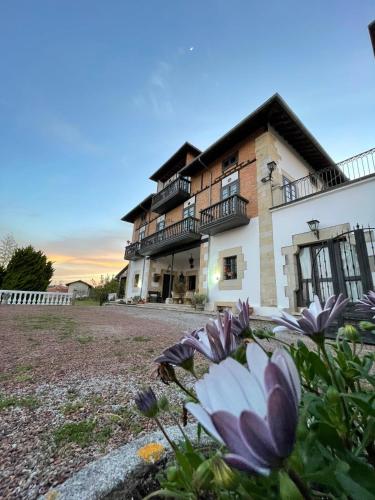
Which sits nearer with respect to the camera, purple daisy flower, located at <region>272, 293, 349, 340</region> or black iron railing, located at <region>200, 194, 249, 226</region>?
purple daisy flower, located at <region>272, 293, 349, 340</region>

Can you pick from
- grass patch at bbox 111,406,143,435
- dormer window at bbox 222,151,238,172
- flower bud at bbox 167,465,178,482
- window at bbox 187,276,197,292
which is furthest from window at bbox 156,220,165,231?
flower bud at bbox 167,465,178,482

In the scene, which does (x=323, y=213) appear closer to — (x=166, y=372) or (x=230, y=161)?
(x=230, y=161)

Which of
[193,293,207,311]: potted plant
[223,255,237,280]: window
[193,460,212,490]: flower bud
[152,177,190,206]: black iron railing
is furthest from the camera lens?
[152,177,190,206]: black iron railing

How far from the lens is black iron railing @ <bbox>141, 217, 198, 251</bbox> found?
33.6 feet

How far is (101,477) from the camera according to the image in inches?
24.5

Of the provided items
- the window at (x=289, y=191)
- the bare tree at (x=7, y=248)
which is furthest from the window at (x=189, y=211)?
the bare tree at (x=7, y=248)

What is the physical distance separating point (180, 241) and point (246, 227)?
3912 millimetres

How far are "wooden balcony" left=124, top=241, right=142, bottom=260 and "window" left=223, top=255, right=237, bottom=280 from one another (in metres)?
7.85

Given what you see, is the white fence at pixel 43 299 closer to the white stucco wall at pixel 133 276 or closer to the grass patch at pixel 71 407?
the white stucco wall at pixel 133 276

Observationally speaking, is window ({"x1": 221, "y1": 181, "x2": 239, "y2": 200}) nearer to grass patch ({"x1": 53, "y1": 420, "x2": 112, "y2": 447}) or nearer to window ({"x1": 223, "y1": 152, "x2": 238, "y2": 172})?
window ({"x1": 223, "y1": 152, "x2": 238, "y2": 172})

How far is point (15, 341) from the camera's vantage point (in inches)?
110

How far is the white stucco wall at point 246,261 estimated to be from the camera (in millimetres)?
7395

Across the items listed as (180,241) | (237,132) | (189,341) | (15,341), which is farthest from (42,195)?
(189,341)

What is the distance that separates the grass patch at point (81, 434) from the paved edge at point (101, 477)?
310mm
